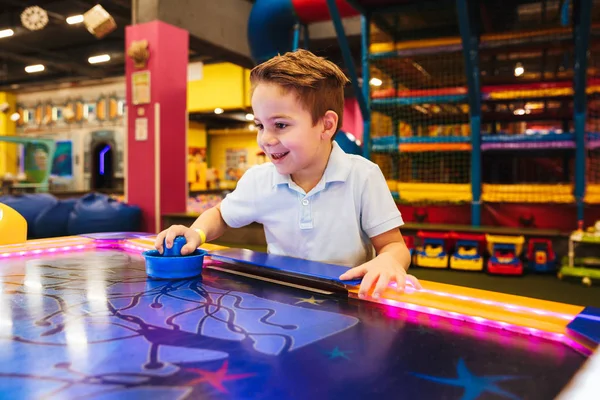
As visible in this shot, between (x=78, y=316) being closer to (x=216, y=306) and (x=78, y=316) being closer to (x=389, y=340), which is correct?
(x=216, y=306)

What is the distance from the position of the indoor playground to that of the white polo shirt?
6.2 inches

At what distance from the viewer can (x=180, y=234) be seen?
114cm

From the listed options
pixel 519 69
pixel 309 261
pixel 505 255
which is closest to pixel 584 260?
pixel 505 255

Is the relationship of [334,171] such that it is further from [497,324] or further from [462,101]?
[462,101]

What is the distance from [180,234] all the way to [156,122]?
3843mm

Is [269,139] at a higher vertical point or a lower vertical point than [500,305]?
higher

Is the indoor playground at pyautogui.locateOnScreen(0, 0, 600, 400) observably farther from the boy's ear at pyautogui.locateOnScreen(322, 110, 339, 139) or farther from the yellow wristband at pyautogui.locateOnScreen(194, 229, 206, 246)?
the boy's ear at pyautogui.locateOnScreen(322, 110, 339, 139)

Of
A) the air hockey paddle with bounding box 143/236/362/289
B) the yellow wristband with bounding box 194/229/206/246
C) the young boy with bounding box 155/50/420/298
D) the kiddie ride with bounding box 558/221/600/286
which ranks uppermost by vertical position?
the young boy with bounding box 155/50/420/298

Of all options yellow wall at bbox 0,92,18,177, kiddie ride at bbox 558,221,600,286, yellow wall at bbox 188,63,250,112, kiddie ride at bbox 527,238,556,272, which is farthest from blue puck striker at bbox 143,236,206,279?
yellow wall at bbox 0,92,18,177

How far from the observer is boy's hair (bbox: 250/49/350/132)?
1.07 m

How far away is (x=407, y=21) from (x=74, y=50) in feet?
22.7

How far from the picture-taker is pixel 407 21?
4766 millimetres

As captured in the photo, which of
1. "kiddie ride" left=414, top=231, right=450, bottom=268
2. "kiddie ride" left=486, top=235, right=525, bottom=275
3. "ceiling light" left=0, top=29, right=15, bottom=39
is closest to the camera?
"kiddie ride" left=486, top=235, right=525, bottom=275

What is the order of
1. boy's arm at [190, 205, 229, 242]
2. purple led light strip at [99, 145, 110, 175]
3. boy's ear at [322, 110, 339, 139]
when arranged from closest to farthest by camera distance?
1. boy's ear at [322, 110, 339, 139]
2. boy's arm at [190, 205, 229, 242]
3. purple led light strip at [99, 145, 110, 175]
